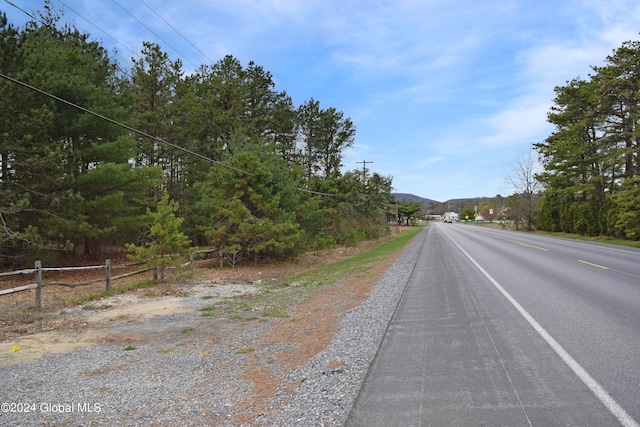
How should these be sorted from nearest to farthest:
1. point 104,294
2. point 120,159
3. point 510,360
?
point 510,360, point 104,294, point 120,159

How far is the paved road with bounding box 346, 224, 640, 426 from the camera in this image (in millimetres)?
3287

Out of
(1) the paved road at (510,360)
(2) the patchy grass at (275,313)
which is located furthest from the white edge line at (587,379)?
(2) the patchy grass at (275,313)

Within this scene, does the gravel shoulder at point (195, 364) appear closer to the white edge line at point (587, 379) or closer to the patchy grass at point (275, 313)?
the patchy grass at point (275, 313)

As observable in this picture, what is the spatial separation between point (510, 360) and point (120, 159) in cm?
2071

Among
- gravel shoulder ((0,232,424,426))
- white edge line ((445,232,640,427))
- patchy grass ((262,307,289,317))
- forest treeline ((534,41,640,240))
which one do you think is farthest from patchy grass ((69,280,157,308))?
forest treeline ((534,41,640,240))

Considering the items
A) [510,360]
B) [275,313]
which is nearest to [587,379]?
[510,360]

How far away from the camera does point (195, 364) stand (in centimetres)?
533

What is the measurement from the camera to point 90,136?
65.5 ft

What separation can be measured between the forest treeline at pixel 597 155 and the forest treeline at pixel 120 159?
21.2 meters

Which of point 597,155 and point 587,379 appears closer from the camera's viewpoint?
point 587,379

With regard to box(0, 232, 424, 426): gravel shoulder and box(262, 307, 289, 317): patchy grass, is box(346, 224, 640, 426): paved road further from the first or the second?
box(262, 307, 289, 317): patchy grass

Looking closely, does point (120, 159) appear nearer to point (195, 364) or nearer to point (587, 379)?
point (195, 364)

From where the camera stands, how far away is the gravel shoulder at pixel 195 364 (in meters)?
3.76

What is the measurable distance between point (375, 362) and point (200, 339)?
139 inches
